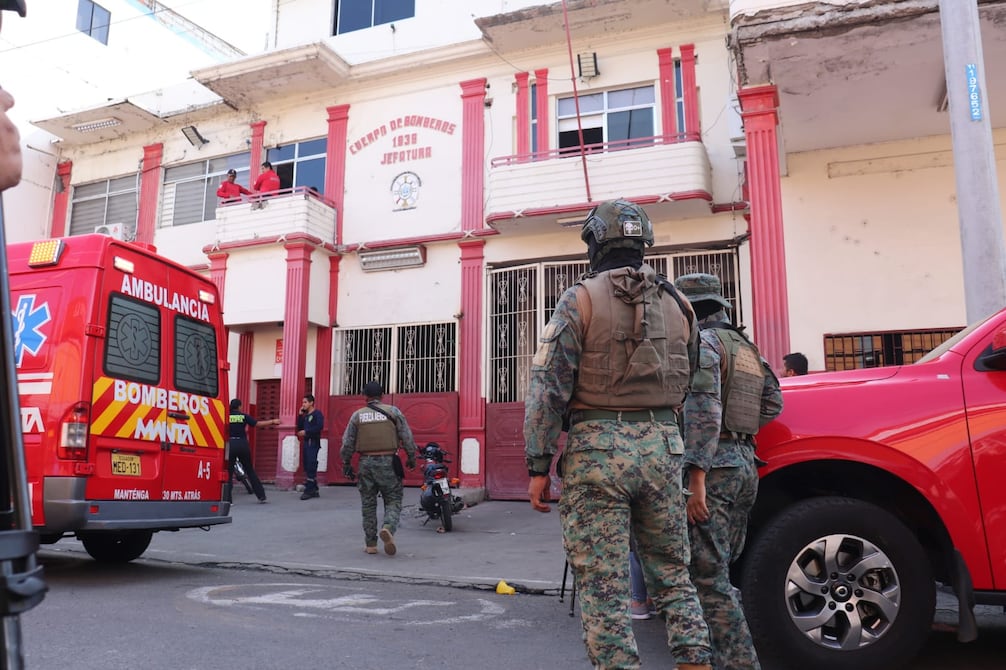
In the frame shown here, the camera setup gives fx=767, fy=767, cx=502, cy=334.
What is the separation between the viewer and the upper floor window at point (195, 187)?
1532 cm

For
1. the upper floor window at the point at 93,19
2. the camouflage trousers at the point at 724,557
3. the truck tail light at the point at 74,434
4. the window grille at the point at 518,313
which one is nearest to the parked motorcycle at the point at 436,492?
the window grille at the point at 518,313

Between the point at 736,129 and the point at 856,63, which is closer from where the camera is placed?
the point at 856,63

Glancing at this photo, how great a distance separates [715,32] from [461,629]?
421 inches

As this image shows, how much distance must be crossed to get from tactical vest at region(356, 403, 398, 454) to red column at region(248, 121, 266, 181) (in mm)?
8827

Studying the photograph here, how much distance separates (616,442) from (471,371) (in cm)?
991

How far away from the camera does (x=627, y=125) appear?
495 inches

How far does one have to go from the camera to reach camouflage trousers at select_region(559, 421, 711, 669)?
8.26ft

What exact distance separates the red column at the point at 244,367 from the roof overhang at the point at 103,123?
5.25m

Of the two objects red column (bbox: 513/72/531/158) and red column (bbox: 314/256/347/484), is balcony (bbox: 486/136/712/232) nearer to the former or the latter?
red column (bbox: 513/72/531/158)

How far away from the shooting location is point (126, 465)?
5617mm

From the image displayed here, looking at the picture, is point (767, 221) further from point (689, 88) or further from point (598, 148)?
point (598, 148)

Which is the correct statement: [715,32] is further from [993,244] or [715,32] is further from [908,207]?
[993,244]

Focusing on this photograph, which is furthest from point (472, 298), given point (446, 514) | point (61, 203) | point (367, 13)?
point (61, 203)

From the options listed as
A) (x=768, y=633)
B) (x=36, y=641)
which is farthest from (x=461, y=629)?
(x=36, y=641)
